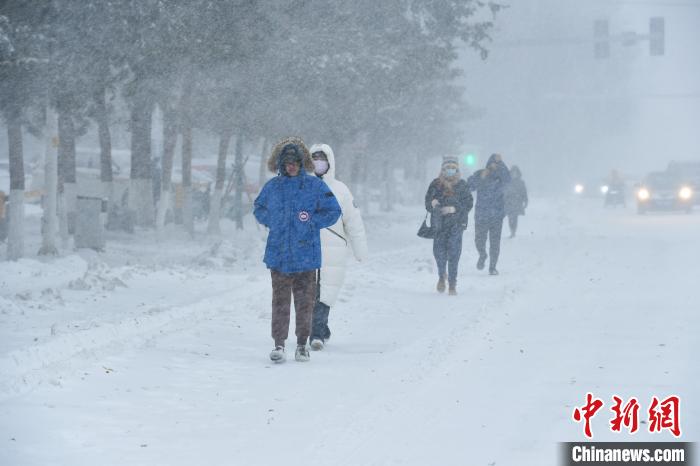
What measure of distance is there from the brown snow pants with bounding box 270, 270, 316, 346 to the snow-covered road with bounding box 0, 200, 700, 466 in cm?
29

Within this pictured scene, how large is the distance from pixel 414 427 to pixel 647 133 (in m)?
186

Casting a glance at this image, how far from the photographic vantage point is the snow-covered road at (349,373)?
7.21 metres

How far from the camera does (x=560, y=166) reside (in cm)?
11556

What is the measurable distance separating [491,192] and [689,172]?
31757 mm

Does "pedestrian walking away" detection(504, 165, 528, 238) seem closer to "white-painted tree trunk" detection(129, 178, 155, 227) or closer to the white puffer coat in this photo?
"white-painted tree trunk" detection(129, 178, 155, 227)

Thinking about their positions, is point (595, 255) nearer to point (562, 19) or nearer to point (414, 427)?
point (414, 427)

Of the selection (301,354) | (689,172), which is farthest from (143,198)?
(689,172)

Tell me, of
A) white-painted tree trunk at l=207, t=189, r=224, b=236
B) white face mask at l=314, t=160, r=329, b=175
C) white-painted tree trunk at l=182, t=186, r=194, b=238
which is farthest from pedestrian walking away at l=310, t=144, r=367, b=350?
white-painted tree trunk at l=207, t=189, r=224, b=236

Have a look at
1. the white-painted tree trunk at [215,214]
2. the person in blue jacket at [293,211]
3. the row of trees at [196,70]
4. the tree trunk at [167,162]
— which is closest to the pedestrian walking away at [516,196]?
the row of trees at [196,70]

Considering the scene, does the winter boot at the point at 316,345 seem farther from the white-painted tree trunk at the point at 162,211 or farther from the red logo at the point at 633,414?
the white-painted tree trunk at the point at 162,211

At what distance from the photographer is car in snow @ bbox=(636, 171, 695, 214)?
1821 inches

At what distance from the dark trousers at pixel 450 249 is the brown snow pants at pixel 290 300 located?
624 centimetres

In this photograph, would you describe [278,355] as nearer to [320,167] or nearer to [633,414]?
[320,167]

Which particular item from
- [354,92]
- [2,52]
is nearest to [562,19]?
[354,92]
